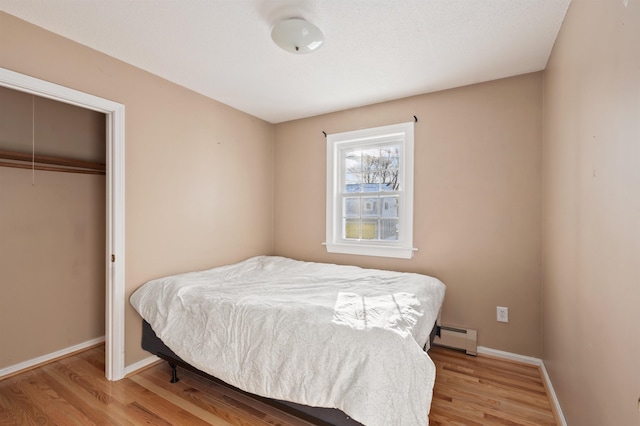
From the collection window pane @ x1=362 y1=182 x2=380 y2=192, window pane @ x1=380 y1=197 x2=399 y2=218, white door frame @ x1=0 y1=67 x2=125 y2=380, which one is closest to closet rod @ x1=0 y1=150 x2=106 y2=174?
white door frame @ x1=0 y1=67 x2=125 y2=380

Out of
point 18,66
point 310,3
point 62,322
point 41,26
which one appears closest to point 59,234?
point 62,322

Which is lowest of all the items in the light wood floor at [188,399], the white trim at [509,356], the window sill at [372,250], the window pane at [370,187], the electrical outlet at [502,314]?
the light wood floor at [188,399]

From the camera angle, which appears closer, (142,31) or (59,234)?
(142,31)

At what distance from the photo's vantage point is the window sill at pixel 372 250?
9.82ft

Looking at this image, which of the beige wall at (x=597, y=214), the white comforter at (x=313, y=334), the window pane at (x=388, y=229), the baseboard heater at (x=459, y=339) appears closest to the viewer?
the beige wall at (x=597, y=214)

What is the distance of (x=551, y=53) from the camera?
2.16 metres

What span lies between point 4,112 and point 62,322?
72.3 inches

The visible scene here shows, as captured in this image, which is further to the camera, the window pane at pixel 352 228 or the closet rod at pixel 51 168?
the window pane at pixel 352 228

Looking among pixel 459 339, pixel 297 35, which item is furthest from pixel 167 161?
pixel 459 339

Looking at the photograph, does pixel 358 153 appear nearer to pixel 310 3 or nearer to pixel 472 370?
pixel 310 3

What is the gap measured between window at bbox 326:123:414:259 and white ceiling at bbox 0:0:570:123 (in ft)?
1.94

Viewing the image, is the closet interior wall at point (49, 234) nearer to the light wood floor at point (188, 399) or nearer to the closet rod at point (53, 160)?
the closet rod at point (53, 160)

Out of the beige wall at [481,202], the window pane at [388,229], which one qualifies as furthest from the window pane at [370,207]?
the beige wall at [481,202]

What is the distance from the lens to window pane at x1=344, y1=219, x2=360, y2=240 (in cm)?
338
